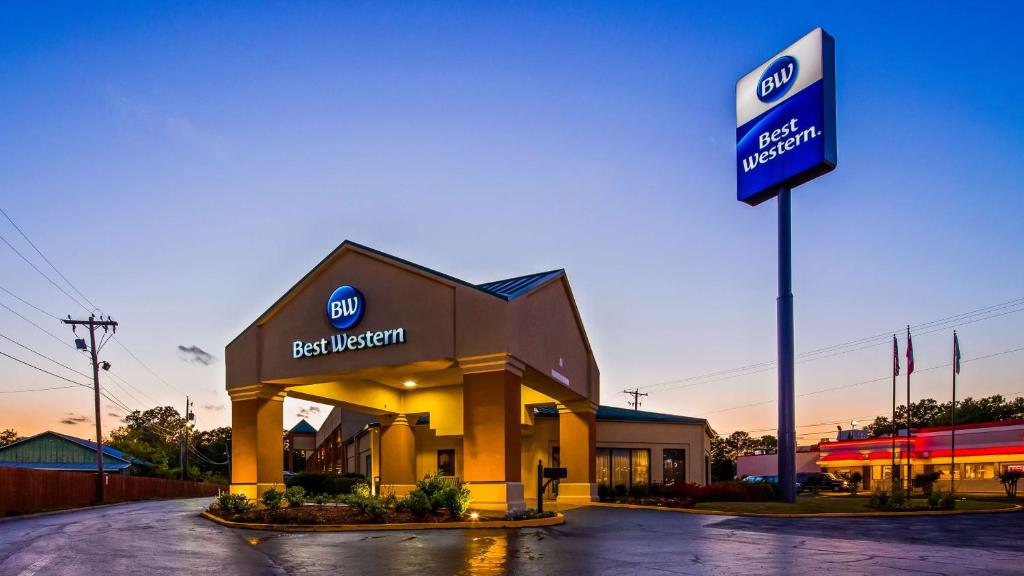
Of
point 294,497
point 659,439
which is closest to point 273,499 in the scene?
point 294,497

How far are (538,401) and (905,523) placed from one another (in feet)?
52.8

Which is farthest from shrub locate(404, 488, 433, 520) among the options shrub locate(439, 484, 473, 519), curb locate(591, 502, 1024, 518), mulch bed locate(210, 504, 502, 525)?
curb locate(591, 502, 1024, 518)

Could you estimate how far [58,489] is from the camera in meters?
38.8

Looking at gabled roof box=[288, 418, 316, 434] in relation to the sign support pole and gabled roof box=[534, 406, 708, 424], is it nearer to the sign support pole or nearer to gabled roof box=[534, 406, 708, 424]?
gabled roof box=[534, 406, 708, 424]

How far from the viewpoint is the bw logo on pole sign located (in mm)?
31375

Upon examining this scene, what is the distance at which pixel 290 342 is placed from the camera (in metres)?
28.1

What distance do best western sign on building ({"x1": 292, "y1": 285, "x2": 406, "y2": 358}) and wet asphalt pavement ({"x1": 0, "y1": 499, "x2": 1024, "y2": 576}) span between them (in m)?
7.11

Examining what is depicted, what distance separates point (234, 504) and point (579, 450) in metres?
15.1

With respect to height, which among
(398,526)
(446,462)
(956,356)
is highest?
(956,356)

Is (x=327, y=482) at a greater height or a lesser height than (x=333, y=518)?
lesser

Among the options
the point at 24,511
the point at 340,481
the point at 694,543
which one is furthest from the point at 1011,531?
the point at 24,511

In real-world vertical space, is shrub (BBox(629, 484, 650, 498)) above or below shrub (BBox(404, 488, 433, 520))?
below

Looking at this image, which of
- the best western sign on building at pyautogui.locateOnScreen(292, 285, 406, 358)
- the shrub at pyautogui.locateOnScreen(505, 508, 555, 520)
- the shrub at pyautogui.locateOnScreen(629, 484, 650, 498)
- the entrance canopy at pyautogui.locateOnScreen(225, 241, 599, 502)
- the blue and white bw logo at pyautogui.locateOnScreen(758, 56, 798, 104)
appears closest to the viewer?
the shrub at pyautogui.locateOnScreen(505, 508, 555, 520)

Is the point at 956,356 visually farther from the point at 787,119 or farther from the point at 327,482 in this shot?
the point at 327,482
